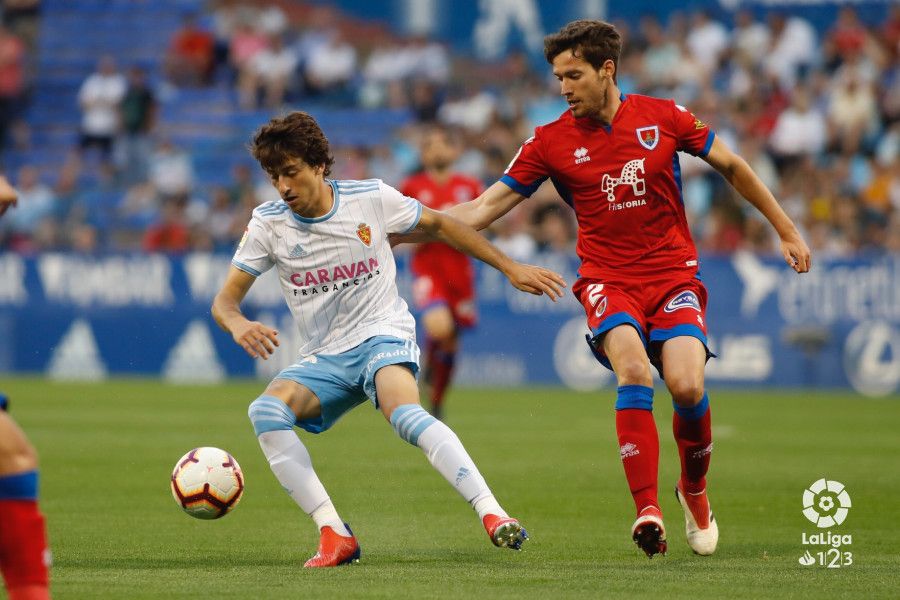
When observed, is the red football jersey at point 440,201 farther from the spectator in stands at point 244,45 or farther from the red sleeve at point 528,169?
the spectator in stands at point 244,45

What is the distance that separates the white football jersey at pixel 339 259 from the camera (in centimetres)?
713

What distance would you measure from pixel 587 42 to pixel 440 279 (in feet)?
24.0

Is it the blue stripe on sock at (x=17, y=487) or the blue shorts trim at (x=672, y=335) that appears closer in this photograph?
the blue stripe on sock at (x=17, y=487)

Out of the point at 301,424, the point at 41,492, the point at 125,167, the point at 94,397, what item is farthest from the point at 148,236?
the point at 301,424

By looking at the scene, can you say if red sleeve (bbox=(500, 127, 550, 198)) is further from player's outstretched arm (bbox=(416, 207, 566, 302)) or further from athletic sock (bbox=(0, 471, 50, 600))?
athletic sock (bbox=(0, 471, 50, 600))

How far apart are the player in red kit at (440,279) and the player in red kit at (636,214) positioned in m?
6.22

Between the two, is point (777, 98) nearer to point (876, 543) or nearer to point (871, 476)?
point (871, 476)

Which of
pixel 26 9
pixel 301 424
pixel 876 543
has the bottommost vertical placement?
pixel 876 543

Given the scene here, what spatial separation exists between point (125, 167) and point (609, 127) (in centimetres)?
1968

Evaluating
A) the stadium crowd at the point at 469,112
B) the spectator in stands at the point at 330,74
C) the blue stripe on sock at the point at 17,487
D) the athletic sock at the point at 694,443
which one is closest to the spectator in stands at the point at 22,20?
the stadium crowd at the point at 469,112

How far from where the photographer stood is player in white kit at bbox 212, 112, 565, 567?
6848 millimetres

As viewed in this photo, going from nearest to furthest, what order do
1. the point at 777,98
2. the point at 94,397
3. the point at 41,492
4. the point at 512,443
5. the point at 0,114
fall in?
the point at 41,492 → the point at 512,443 → the point at 94,397 → the point at 777,98 → the point at 0,114

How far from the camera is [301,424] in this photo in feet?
23.5

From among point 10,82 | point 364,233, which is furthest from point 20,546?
point 10,82
